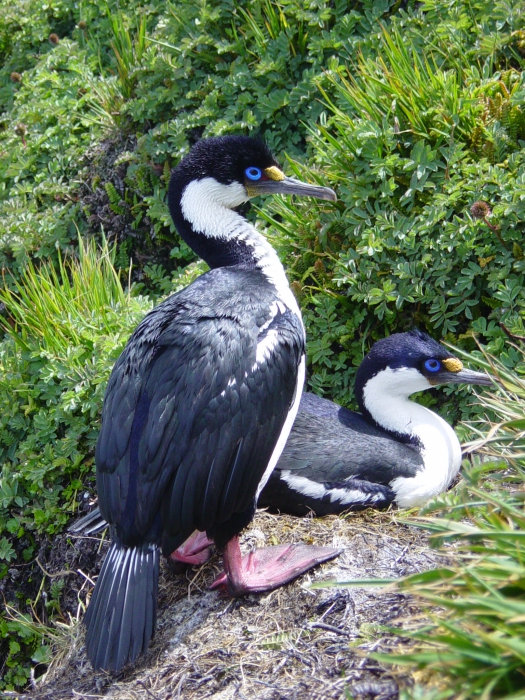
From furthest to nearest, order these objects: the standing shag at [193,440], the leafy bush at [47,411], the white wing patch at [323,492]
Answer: the leafy bush at [47,411] → the white wing patch at [323,492] → the standing shag at [193,440]

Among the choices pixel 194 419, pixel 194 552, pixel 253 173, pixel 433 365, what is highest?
pixel 253 173

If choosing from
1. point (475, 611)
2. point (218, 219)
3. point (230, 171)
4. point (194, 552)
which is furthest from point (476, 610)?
point (230, 171)

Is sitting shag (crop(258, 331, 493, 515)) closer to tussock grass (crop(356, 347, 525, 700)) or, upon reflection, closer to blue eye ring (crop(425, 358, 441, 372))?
blue eye ring (crop(425, 358, 441, 372))

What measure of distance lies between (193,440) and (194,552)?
0.72 meters

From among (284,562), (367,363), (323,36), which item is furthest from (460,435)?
(323,36)

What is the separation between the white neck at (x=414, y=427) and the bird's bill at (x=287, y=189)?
0.91 m

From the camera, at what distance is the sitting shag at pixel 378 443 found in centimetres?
346

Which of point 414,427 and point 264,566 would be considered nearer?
point 264,566

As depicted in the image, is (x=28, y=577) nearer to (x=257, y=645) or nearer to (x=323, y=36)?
(x=257, y=645)

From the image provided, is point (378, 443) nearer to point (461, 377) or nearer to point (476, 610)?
point (461, 377)

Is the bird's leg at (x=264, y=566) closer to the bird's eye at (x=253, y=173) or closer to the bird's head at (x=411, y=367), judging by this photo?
the bird's head at (x=411, y=367)

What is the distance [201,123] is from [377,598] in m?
3.47

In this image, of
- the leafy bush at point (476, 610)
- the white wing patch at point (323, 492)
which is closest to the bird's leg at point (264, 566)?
the white wing patch at point (323, 492)

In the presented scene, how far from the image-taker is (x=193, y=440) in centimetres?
290
